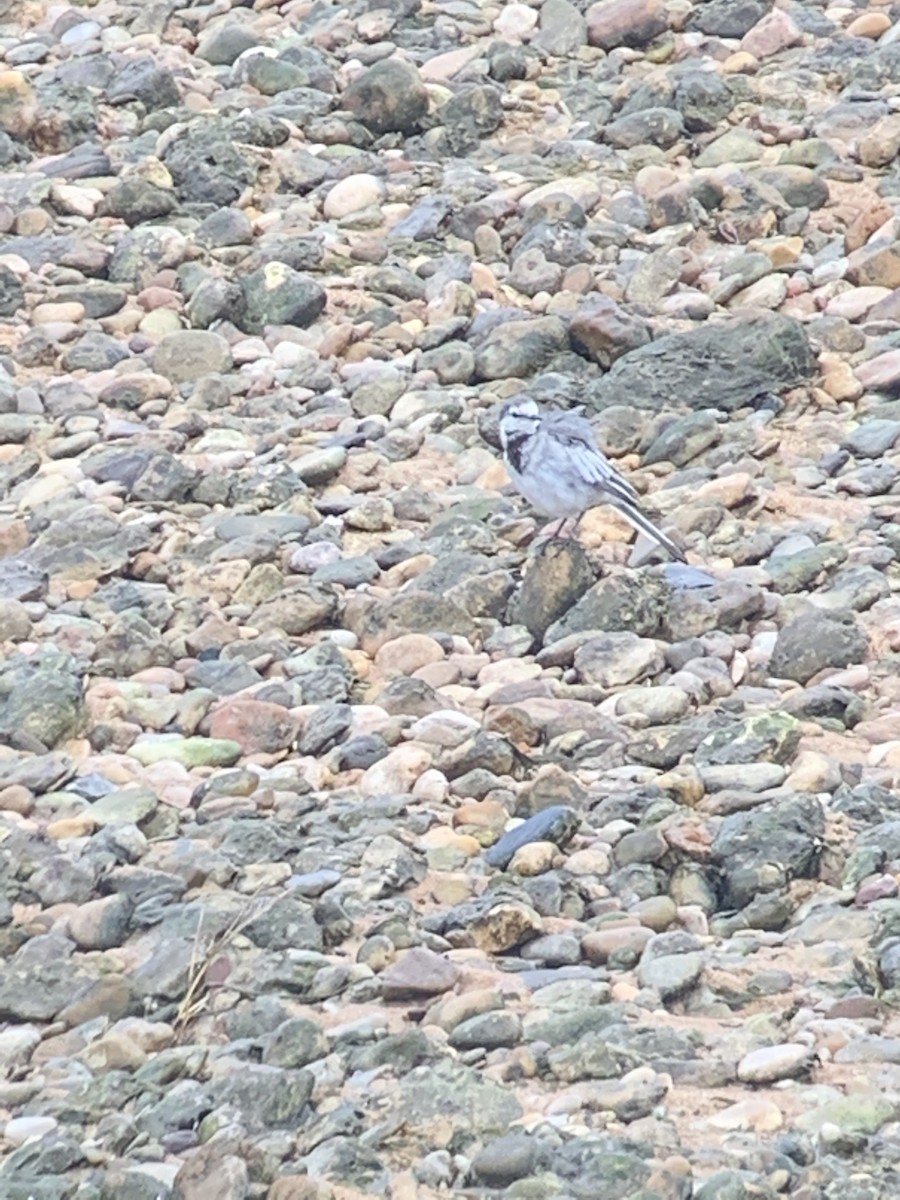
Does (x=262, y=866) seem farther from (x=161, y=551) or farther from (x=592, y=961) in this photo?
(x=161, y=551)

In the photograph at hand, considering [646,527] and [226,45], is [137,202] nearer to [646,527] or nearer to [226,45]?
[226,45]

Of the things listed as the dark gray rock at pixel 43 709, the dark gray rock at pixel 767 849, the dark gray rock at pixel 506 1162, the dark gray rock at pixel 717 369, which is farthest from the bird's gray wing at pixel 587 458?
the dark gray rock at pixel 506 1162

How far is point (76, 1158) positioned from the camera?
452cm

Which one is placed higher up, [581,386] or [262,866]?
[262,866]

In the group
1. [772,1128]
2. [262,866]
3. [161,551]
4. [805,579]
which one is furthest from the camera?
[161,551]

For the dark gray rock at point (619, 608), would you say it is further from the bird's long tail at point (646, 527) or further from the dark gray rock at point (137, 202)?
the dark gray rock at point (137, 202)

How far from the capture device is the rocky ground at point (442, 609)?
15.4 ft

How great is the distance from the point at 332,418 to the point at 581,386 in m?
0.91

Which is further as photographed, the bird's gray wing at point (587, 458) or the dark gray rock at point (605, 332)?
the dark gray rock at point (605, 332)

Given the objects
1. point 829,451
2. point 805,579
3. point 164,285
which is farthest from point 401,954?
point 164,285

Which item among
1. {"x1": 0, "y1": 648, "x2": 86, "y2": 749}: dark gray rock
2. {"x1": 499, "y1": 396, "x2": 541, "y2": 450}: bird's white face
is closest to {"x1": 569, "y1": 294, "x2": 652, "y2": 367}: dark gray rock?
{"x1": 499, "y1": 396, "x2": 541, "y2": 450}: bird's white face

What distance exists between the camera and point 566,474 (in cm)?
749

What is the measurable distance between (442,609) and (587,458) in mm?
696

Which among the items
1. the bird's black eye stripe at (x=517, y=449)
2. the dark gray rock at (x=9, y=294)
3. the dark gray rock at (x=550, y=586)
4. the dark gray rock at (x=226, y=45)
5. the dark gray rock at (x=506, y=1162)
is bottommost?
the dark gray rock at (x=226, y=45)
